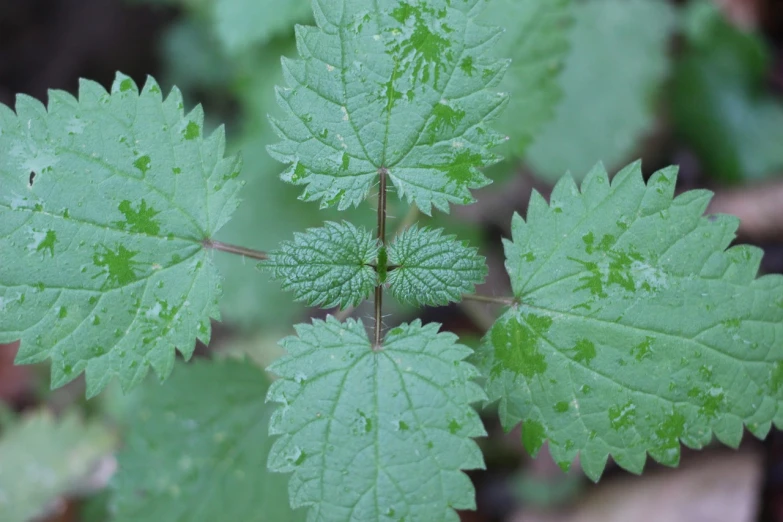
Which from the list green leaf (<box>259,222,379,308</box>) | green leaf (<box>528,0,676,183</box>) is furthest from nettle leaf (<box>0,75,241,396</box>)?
green leaf (<box>528,0,676,183</box>)

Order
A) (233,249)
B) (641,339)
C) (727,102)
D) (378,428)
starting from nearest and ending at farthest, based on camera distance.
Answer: (378,428)
(641,339)
(233,249)
(727,102)

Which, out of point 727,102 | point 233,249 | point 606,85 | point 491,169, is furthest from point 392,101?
point 727,102

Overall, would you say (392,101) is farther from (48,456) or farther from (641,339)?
(48,456)

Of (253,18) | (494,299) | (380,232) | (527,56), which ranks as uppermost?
(253,18)

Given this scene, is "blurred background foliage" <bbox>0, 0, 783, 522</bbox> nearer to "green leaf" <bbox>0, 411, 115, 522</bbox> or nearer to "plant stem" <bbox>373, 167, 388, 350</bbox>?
"green leaf" <bbox>0, 411, 115, 522</bbox>

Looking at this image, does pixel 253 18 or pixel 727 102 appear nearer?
pixel 253 18

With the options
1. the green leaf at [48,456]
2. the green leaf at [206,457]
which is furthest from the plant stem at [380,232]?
the green leaf at [48,456]
